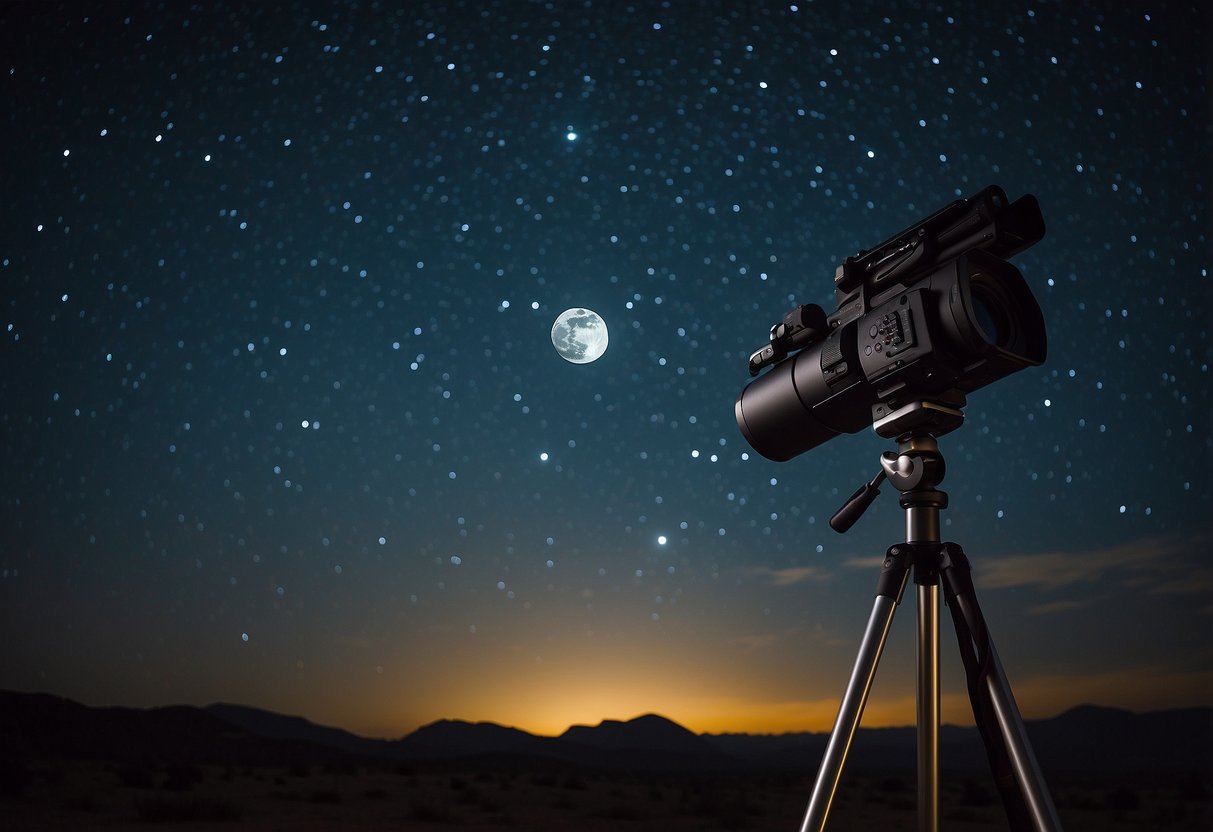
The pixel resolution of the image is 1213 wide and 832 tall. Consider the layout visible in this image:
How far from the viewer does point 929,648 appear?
64.6 inches

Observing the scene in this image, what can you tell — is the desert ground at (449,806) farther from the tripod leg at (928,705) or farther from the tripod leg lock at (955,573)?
the tripod leg lock at (955,573)

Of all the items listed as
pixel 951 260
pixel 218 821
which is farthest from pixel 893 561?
pixel 218 821

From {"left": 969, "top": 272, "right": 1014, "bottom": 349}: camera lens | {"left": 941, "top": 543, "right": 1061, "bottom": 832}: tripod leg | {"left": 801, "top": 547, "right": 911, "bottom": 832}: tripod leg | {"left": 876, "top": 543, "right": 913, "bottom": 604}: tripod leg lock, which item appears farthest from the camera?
{"left": 969, "top": 272, "right": 1014, "bottom": 349}: camera lens

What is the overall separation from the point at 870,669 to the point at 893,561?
23 centimetres

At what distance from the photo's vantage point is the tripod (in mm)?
1402

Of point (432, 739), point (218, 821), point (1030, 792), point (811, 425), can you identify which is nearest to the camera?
point (1030, 792)

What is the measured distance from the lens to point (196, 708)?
119 ft

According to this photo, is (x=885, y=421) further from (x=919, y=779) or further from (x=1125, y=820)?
(x=1125, y=820)

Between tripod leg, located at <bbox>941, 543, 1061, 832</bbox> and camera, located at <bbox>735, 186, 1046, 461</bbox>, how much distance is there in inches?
16.3

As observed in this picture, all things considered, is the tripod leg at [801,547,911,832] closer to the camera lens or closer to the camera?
the camera

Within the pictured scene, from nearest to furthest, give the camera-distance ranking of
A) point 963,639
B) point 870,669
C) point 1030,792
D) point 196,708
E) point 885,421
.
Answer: point 1030,792 < point 963,639 < point 870,669 < point 885,421 < point 196,708

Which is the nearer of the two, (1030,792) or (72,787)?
(1030,792)

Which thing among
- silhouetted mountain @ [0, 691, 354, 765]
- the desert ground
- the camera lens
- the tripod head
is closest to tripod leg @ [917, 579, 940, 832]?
the tripod head

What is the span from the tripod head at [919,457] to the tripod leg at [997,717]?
14 centimetres
